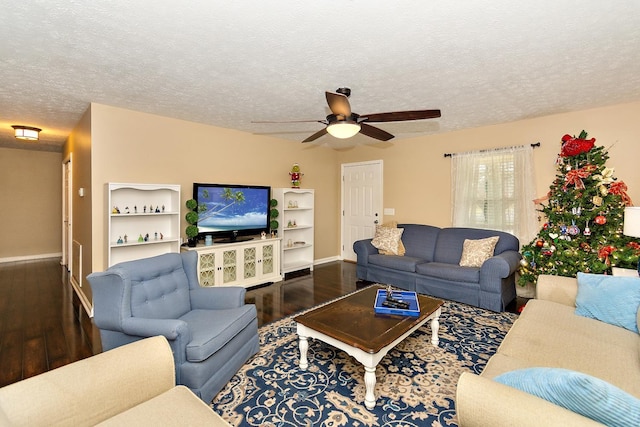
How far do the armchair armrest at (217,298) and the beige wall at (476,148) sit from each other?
10.9 ft

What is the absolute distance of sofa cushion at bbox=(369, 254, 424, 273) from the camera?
4.30 meters

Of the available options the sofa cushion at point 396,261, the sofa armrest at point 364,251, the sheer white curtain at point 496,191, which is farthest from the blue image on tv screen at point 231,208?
the sheer white curtain at point 496,191

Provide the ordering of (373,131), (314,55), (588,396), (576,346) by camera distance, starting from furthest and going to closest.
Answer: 1. (373,131)
2. (314,55)
3. (576,346)
4. (588,396)

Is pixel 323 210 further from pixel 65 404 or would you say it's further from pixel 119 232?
pixel 65 404

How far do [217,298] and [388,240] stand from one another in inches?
123

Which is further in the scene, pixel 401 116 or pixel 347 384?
pixel 401 116

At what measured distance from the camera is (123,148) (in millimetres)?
3688

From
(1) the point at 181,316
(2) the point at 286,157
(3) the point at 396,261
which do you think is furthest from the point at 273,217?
(1) the point at 181,316

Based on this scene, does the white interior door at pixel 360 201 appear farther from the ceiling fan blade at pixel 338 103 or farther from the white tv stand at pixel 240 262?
the ceiling fan blade at pixel 338 103

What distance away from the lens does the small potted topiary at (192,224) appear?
4055 millimetres

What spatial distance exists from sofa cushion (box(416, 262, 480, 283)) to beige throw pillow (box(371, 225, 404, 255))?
2.16ft

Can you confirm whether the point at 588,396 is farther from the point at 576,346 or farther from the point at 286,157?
the point at 286,157

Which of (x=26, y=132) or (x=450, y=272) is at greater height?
(x=26, y=132)

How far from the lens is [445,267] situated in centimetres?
402
